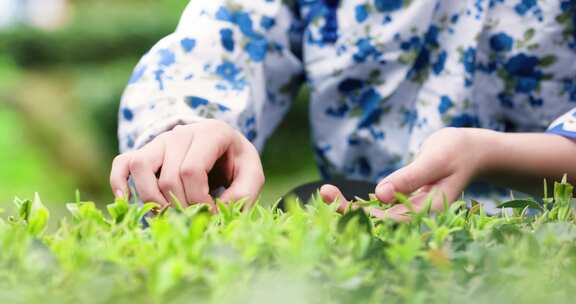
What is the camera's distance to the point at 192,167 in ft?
2.25

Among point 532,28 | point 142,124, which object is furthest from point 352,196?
point 532,28

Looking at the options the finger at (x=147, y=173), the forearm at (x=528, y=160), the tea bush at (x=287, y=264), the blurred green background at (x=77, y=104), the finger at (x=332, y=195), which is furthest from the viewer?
the blurred green background at (x=77, y=104)

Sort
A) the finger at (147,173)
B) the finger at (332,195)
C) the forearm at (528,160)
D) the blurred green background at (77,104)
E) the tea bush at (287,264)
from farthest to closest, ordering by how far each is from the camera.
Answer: the blurred green background at (77,104) → the forearm at (528,160) → the finger at (147,173) → the finger at (332,195) → the tea bush at (287,264)

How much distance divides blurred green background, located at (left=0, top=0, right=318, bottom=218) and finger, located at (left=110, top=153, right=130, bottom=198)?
3254 millimetres

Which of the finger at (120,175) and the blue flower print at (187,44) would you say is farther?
the blue flower print at (187,44)

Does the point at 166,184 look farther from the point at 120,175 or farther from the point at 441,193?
the point at 441,193

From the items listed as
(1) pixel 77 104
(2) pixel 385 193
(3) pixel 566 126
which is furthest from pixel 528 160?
(1) pixel 77 104

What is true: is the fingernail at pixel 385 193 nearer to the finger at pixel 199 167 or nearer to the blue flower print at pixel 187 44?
the finger at pixel 199 167

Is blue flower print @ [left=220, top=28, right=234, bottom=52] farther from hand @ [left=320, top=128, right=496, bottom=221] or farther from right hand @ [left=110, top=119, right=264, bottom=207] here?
hand @ [left=320, top=128, right=496, bottom=221]

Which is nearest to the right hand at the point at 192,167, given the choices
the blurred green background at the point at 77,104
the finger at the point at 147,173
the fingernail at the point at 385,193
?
the finger at the point at 147,173

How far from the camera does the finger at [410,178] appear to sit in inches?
23.8

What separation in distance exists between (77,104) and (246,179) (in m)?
4.28

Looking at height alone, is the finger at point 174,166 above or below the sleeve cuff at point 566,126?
above

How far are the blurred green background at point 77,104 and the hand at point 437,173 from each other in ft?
10.6
